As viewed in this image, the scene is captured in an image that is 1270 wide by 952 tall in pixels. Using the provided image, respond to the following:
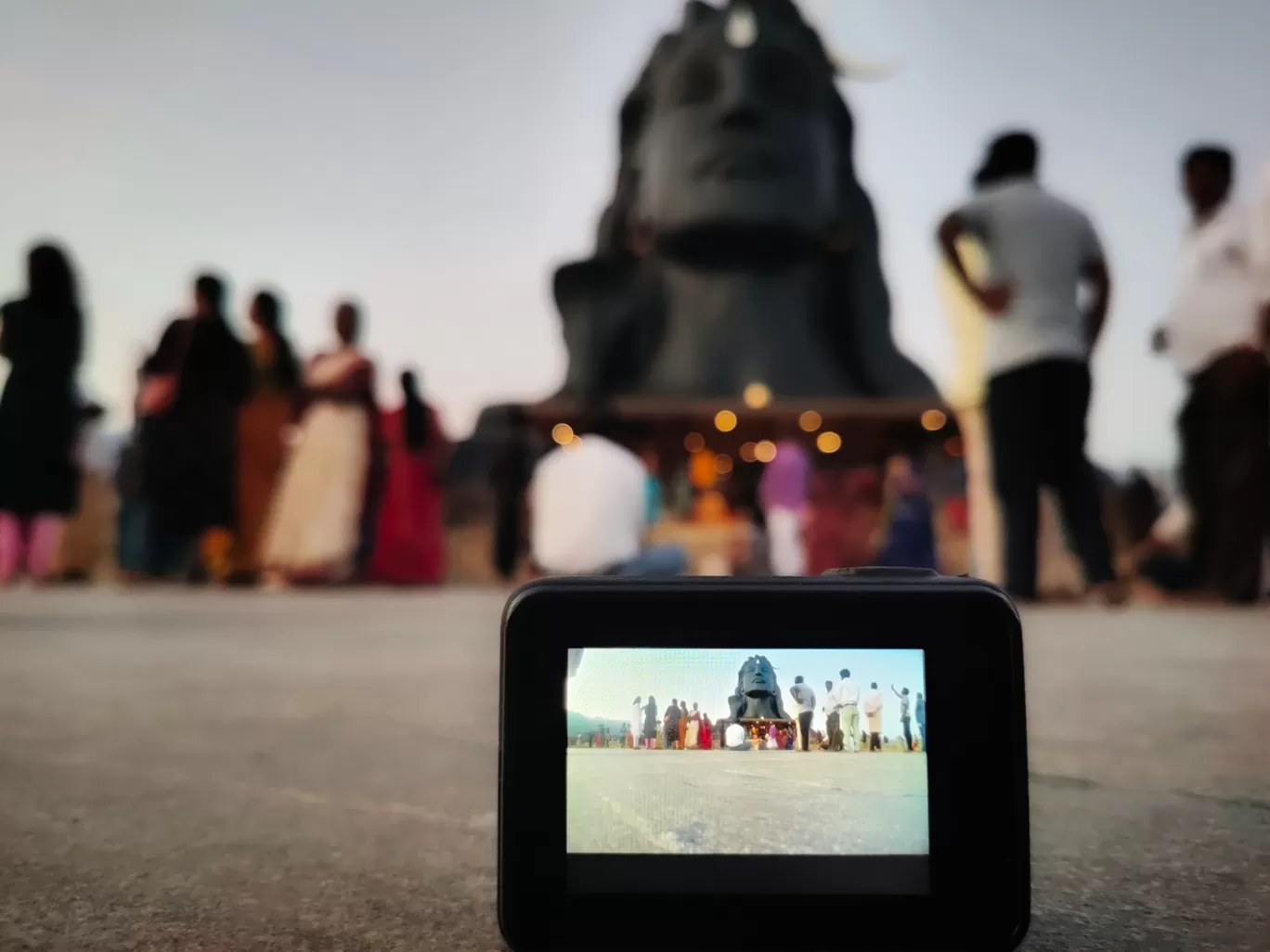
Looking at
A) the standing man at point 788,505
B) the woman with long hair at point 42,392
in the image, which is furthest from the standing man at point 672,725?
the standing man at point 788,505

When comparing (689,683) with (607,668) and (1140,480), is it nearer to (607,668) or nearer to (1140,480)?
(607,668)

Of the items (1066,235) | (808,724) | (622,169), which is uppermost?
(622,169)

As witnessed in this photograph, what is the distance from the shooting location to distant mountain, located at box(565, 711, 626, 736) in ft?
1.88

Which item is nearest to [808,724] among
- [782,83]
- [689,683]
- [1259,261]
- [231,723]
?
[689,683]

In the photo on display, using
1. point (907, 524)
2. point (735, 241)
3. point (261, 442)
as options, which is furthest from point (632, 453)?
point (735, 241)

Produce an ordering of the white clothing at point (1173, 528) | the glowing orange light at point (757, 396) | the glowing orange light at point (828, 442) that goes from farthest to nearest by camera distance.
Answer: the glowing orange light at point (828, 442) < the glowing orange light at point (757, 396) < the white clothing at point (1173, 528)

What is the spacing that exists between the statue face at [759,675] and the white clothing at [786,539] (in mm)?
4895

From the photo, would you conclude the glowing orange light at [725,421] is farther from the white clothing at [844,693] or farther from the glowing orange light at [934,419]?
the white clothing at [844,693]

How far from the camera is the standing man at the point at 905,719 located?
0.58m

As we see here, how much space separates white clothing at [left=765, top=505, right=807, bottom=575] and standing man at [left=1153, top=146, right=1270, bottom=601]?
7.06 feet

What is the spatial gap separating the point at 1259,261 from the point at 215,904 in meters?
3.40

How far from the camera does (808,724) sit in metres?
0.58

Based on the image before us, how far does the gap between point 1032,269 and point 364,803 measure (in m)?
2.44

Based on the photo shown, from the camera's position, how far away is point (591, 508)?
9.86 ft
